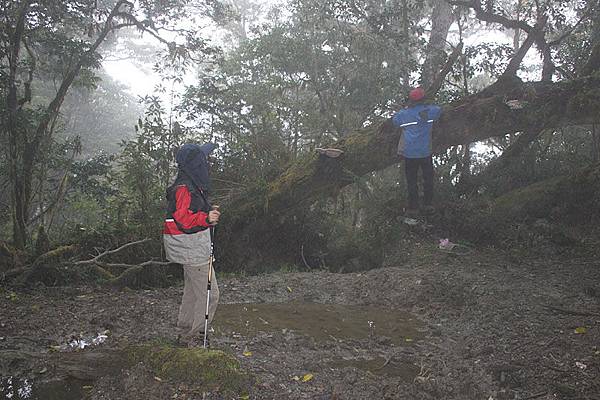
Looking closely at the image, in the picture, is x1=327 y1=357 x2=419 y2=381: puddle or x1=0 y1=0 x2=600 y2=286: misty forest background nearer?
x1=327 y1=357 x2=419 y2=381: puddle

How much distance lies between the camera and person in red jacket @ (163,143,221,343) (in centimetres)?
410

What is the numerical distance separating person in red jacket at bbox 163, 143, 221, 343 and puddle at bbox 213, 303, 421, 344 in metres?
0.74

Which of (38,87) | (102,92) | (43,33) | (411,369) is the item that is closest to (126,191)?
(43,33)

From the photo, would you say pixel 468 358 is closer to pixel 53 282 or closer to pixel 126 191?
pixel 53 282

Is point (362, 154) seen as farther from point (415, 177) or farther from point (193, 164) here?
point (193, 164)

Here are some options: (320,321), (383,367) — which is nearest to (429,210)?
(320,321)

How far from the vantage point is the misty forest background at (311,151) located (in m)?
7.78

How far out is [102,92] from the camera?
32.1 meters

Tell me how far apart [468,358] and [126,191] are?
718 centimetres

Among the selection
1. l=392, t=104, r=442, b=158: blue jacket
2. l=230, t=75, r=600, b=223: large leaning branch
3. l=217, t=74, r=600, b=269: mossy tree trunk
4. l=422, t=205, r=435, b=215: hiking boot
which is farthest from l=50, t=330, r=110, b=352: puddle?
l=422, t=205, r=435, b=215: hiking boot

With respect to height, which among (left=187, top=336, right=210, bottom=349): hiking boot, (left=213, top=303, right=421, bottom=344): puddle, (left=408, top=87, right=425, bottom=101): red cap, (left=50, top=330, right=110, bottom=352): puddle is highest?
(left=408, top=87, right=425, bottom=101): red cap

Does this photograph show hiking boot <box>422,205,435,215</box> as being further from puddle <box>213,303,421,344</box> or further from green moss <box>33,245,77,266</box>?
green moss <box>33,245,77,266</box>

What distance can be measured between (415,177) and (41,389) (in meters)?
6.45

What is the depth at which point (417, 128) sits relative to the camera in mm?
8062
